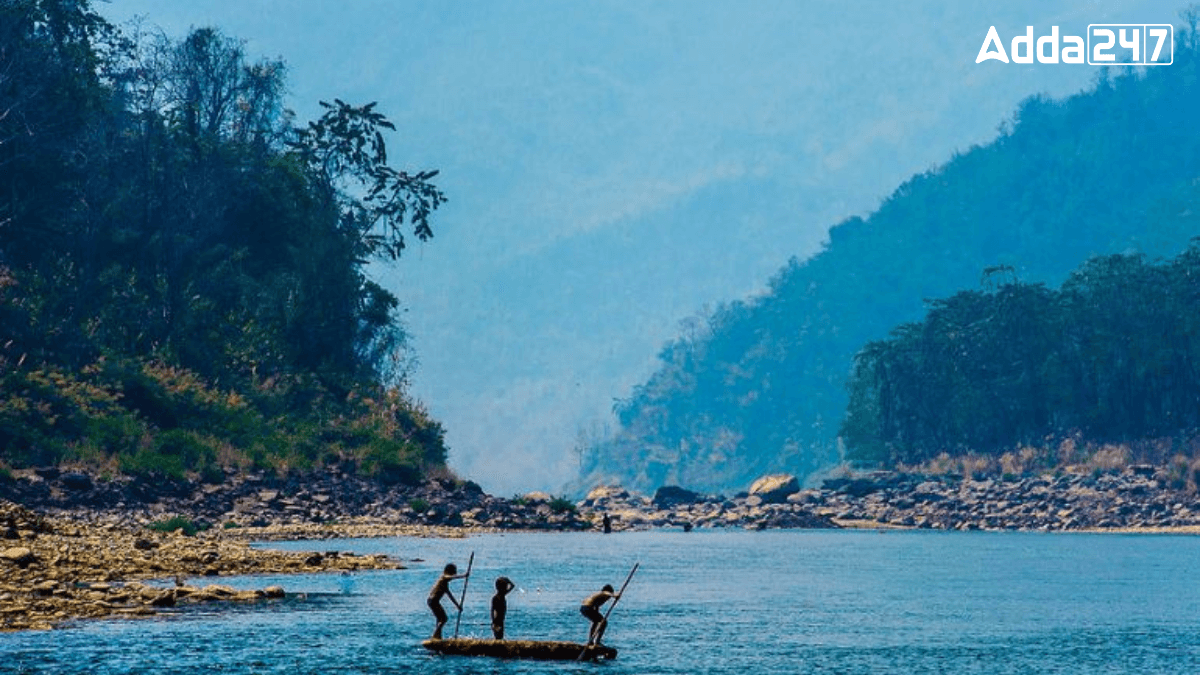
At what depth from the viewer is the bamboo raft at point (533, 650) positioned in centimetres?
3712

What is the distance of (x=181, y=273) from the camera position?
10294cm

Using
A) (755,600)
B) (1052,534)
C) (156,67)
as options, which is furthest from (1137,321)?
(755,600)

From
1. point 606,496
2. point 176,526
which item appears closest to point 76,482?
point 176,526

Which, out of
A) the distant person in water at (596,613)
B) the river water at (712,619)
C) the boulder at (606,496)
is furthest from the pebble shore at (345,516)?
the distant person in water at (596,613)

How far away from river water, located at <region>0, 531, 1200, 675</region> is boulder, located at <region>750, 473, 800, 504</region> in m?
59.9

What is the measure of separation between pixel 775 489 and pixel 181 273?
6100cm

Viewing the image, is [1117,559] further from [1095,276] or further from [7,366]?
Result: [1095,276]

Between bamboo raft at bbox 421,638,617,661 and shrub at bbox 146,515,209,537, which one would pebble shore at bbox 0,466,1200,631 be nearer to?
shrub at bbox 146,515,209,537

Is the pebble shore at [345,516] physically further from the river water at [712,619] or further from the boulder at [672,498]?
the river water at [712,619]

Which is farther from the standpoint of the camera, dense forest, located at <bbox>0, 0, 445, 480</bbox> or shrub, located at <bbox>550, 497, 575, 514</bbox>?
shrub, located at <bbox>550, 497, 575, 514</bbox>

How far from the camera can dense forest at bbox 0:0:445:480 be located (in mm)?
84812

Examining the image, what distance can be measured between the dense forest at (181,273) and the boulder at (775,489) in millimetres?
39876

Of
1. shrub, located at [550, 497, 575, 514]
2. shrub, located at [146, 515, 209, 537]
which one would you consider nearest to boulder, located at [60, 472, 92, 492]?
shrub, located at [146, 515, 209, 537]

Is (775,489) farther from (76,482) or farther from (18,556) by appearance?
(18,556)
